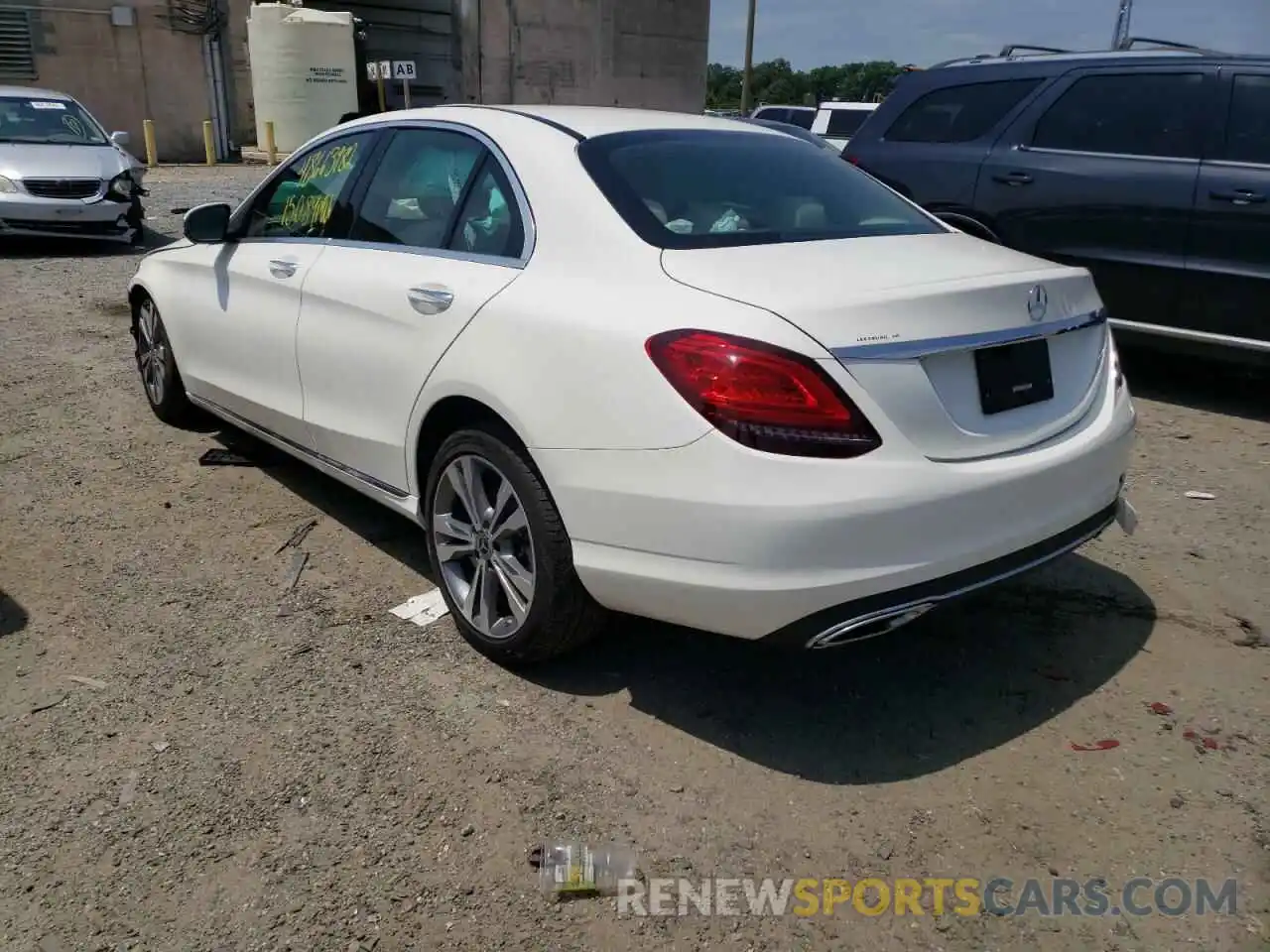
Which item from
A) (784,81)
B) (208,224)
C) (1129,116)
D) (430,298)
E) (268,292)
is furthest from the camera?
(784,81)

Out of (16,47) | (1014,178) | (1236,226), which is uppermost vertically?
(16,47)

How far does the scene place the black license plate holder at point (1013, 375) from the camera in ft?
8.91

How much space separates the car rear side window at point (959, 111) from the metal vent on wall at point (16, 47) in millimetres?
21628

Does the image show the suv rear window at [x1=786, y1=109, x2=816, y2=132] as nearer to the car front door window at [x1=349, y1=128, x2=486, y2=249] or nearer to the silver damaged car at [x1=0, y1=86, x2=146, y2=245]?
the silver damaged car at [x1=0, y1=86, x2=146, y2=245]

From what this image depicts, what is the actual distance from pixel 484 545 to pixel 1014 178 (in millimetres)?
4662

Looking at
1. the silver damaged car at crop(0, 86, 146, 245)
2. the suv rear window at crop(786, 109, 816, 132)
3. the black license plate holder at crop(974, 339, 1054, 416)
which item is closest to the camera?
the black license plate holder at crop(974, 339, 1054, 416)

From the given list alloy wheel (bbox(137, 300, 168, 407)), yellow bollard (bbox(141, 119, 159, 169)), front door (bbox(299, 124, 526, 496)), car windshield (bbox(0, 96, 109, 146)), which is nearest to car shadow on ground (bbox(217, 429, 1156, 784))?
front door (bbox(299, 124, 526, 496))

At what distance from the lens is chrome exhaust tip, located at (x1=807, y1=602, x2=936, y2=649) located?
2529mm

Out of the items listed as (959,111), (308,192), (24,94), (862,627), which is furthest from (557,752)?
(24,94)

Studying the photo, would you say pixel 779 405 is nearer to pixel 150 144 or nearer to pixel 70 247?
pixel 70 247

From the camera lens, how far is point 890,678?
3.21 meters

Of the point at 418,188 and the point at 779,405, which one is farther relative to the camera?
the point at 418,188

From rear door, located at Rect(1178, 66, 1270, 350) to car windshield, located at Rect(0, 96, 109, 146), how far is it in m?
11.2

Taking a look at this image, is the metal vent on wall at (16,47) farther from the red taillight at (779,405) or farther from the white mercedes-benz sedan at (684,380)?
the red taillight at (779,405)
